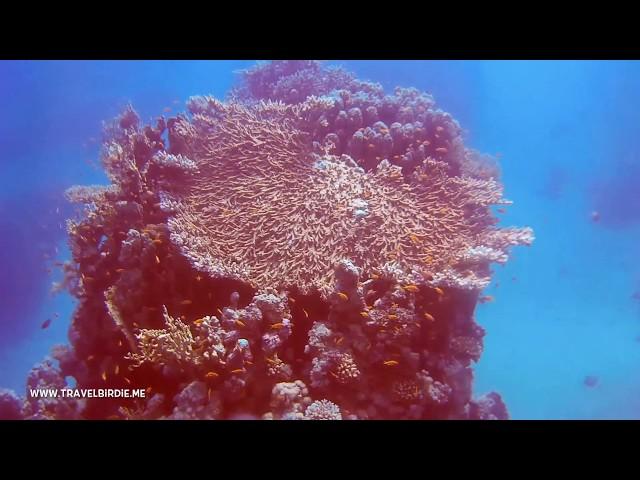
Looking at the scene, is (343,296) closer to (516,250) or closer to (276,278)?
(276,278)

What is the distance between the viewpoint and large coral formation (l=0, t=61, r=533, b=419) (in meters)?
4.59

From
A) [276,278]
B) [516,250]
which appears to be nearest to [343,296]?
[276,278]

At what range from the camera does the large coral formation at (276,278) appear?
15.1 ft

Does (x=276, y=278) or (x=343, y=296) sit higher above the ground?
(x=276, y=278)

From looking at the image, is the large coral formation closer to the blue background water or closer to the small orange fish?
the small orange fish

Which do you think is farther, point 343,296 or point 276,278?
point 276,278

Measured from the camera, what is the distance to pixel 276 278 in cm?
502

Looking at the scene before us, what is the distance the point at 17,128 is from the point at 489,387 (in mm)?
28328

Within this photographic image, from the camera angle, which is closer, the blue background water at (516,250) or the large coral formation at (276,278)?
the large coral formation at (276,278)

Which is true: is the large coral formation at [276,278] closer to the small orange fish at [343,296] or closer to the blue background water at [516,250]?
the small orange fish at [343,296]

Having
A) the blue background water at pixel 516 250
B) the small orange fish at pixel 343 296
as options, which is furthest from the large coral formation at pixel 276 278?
the blue background water at pixel 516 250
